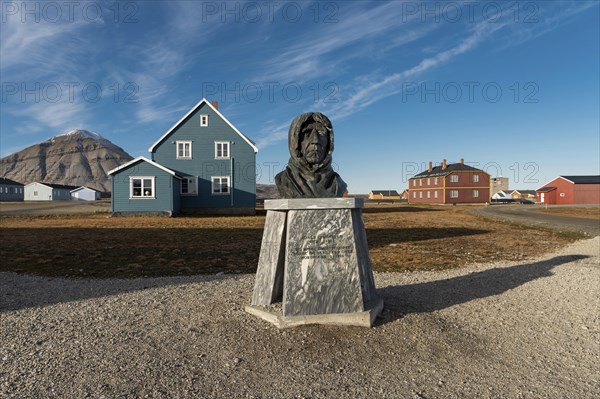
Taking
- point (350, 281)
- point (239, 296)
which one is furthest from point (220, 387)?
point (239, 296)

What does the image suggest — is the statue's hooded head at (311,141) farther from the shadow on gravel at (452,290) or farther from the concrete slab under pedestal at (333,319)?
the shadow on gravel at (452,290)

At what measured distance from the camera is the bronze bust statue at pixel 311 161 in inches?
193

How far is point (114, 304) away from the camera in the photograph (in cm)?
563

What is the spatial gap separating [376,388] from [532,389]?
1575 mm

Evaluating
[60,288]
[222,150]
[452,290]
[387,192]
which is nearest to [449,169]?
[387,192]

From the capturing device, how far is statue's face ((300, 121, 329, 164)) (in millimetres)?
4895

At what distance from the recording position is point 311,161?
16.3 feet

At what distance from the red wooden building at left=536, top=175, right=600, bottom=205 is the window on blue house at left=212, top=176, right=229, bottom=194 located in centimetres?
5442

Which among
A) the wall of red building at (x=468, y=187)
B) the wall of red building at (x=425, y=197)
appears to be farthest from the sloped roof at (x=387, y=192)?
the wall of red building at (x=468, y=187)

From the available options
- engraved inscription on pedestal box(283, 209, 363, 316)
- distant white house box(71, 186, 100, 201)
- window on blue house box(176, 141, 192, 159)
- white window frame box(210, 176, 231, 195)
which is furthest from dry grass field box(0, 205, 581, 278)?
distant white house box(71, 186, 100, 201)

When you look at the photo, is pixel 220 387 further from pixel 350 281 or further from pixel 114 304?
pixel 114 304

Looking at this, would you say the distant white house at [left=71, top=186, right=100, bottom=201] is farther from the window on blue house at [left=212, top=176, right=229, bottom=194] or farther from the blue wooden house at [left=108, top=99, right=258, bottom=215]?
the window on blue house at [left=212, top=176, right=229, bottom=194]

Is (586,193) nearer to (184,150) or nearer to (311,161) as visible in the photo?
(184,150)

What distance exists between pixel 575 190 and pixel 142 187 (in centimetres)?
6084
